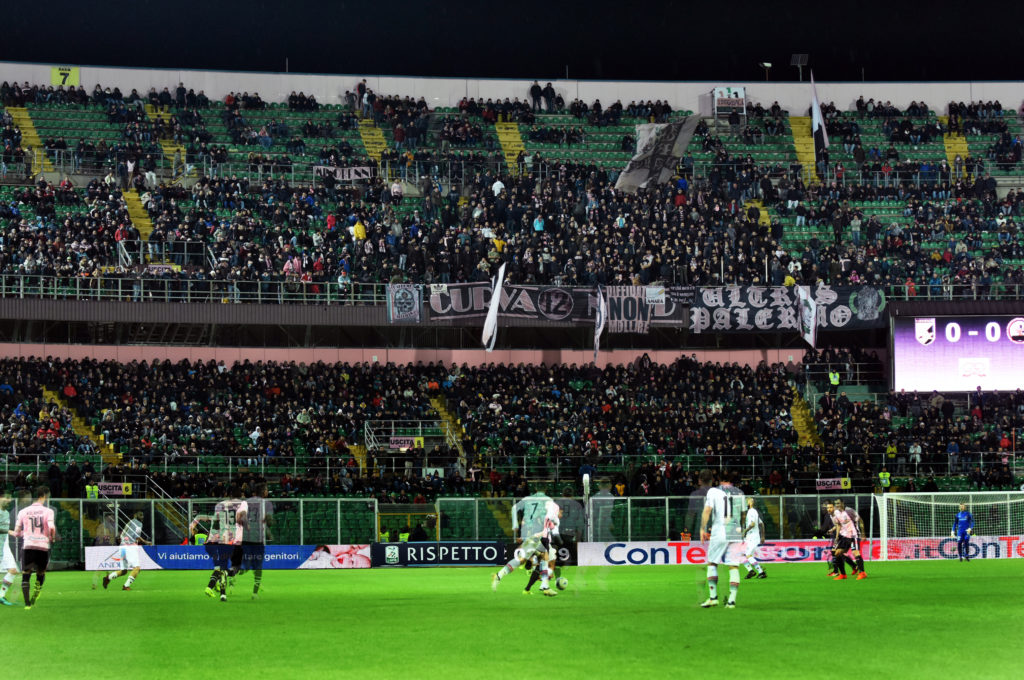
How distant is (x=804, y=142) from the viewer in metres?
64.7

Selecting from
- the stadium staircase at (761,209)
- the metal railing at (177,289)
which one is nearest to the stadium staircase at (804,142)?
the stadium staircase at (761,209)

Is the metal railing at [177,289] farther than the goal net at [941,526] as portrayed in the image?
Yes

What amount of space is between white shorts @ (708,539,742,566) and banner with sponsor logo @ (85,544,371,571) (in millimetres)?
19478

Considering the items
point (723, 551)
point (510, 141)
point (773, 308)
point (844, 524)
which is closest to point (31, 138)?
point (510, 141)

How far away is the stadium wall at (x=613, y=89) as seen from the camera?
64500 mm

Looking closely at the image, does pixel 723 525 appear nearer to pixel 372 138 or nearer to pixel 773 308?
pixel 773 308

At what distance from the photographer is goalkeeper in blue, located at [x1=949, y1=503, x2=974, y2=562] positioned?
3441 centimetres

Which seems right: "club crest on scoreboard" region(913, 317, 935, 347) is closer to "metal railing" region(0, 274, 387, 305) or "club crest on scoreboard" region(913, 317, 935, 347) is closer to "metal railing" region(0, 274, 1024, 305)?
"metal railing" region(0, 274, 1024, 305)

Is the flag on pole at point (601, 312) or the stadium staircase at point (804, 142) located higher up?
the stadium staircase at point (804, 142)

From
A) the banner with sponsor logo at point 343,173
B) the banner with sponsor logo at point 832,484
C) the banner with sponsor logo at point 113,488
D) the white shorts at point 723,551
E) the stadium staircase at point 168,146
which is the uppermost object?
the stadium staircase at point 168,146

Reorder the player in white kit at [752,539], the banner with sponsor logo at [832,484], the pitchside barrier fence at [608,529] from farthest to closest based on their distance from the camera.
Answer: the banner with sponsor logo at [832,484], the pitchside barrier fence at [608,529], the player in white kit at [752,539]

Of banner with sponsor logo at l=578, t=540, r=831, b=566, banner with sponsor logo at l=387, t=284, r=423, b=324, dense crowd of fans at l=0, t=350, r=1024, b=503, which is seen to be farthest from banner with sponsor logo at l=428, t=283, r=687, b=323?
banner with sponsor logo at l=578, t=540, r=831, b=566

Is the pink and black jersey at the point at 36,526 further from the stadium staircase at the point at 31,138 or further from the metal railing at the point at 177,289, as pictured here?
the stadium staircase at the point at 31,138

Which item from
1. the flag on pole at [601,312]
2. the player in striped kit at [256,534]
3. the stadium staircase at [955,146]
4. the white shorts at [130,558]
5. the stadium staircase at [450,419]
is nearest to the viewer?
the player in striped kit at [256,534]
